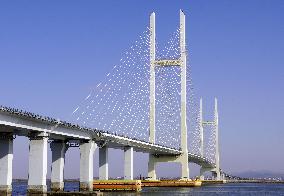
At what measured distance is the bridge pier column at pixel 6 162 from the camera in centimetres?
6412

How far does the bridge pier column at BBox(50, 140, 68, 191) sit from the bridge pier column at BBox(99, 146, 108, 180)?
14122 millimetres

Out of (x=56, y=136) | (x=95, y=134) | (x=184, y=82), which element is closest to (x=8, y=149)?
(x=56, y=136)

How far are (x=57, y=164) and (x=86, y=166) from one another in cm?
461

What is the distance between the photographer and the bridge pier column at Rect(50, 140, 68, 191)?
79.2 meters

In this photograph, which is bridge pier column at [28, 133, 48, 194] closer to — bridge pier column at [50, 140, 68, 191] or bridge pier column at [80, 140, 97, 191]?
bridge pier column at [50, 140, 68, 191]

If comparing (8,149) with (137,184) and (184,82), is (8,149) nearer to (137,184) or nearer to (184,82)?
(137,184)

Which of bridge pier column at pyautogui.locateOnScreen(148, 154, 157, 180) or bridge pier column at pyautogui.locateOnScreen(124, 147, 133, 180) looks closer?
bridge pier column at pyautogui.locateOnScreen(124, 147, 133, 180)

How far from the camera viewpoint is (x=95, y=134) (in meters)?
83.4

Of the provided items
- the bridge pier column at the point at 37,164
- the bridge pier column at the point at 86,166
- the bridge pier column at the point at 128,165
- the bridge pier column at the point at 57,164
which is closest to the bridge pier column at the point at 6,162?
the bridge pier column at the point at 37,164

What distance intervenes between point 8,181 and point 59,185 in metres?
15.0

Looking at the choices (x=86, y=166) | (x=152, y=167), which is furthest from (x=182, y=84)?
(x=86, y=166)

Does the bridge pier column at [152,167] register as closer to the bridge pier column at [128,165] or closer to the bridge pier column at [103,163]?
the bridge pier column at [128,165]

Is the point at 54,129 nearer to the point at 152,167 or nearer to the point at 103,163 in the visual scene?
the point at 103,163

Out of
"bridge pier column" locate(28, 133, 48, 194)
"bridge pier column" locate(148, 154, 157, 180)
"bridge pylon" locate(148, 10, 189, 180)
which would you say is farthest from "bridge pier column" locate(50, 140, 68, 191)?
"bridge pier column" locate(148, 154, 157, 180)
